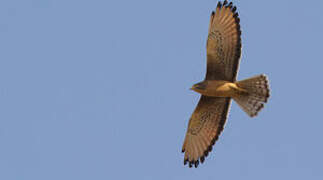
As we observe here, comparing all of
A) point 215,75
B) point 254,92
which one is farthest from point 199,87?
point 254,92

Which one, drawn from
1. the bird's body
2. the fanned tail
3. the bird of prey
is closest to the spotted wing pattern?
the bird of prey

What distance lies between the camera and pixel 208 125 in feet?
41.5

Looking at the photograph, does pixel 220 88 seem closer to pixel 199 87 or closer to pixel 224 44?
pixel 199 87

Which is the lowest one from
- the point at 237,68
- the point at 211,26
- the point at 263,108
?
the point at 263,108

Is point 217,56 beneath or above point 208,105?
above

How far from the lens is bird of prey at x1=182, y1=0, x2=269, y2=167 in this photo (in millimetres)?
11828

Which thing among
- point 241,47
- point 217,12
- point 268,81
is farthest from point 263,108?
point 217,12

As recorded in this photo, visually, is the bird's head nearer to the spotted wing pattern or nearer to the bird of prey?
the bird of prey

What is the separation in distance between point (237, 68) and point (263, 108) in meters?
0.99

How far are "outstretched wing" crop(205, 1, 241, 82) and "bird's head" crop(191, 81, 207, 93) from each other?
18cm

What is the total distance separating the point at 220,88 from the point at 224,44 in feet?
3.06

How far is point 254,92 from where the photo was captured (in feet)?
38.8

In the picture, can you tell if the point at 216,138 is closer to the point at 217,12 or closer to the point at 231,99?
the point at 231,99

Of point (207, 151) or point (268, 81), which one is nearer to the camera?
point (268, 81)
